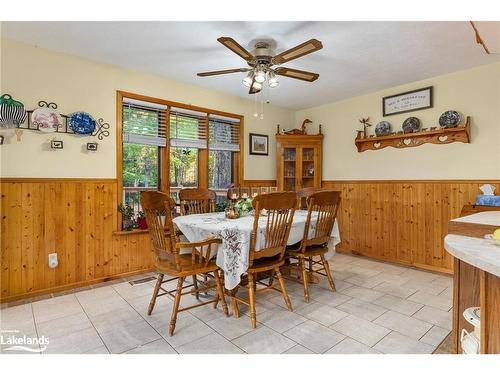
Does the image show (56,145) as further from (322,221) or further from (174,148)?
(322,221)

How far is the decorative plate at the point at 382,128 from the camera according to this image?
12.7 ft

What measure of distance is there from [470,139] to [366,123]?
129 cm

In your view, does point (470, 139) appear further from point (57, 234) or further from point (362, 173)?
point (57, 234)

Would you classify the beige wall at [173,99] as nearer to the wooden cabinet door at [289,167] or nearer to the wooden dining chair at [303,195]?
the wooden cabinet door at [289,167]

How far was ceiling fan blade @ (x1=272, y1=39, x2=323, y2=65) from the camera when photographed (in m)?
1.98

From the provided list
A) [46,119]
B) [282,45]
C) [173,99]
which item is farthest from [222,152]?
[46,119]

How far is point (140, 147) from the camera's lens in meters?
3.50

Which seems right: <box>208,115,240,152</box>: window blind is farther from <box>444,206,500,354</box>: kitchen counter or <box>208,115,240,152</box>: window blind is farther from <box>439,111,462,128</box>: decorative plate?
<box>444,206,500,354</box>: kitchen counter

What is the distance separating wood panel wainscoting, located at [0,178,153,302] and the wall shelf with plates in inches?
19.4

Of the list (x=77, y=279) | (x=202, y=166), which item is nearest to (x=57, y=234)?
(x=77, y=279)

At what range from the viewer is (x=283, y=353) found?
1788 millimetres

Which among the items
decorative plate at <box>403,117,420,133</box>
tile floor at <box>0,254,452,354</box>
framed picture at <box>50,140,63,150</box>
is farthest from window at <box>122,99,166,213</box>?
decorative plate at <box>403,117,420,133</box>

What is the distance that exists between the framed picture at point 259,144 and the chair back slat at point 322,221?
2057 mm
